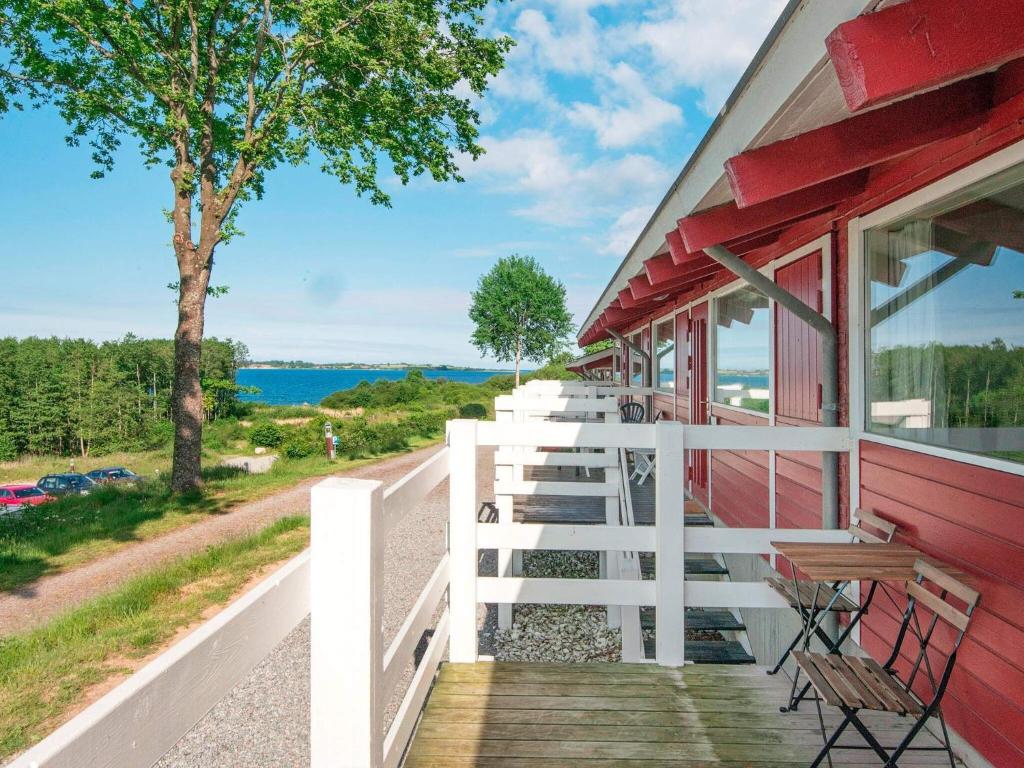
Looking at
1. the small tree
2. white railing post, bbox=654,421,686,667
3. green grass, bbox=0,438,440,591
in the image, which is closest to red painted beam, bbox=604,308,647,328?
white railing post, bbox=654,421,686,667

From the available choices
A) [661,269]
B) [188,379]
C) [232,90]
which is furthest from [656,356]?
[232,90]

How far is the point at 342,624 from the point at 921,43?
1744 millimetres

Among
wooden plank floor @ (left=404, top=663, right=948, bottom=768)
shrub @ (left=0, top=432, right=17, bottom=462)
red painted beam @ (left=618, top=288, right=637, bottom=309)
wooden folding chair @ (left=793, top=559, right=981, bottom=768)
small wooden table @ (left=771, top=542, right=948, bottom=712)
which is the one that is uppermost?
red painted beam @ (left=618, top=288, right=637, bottom=309)

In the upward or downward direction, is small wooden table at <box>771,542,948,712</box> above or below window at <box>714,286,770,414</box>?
below

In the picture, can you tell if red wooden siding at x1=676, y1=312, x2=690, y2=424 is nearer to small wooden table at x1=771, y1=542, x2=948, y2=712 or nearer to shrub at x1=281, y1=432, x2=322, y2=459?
small wooden table at x1=771, y1=542, x2=948, y2=712

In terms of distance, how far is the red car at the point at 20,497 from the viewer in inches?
571

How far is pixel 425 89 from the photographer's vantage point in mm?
12805

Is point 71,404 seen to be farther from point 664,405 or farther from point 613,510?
point 613,510

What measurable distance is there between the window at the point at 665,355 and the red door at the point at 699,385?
3.62 ft

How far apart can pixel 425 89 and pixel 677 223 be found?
11945 mm

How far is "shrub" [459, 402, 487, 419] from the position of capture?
28594 millimetres

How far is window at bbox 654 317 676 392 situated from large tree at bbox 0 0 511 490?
739 centimetres

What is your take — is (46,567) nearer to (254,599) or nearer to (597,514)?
(597,514)

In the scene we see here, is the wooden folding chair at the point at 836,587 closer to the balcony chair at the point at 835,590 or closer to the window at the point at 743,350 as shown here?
the balcony chair at the point at 835,590
